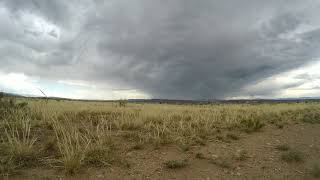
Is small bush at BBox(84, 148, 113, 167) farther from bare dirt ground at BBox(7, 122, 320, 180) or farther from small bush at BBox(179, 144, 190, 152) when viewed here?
small bush at BBox(179, 144, 190, 152)

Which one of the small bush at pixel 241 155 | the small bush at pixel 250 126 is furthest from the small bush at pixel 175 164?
the small bush at pixel 250 126

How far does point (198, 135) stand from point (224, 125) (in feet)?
9.08

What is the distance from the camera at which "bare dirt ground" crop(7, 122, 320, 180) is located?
665cm

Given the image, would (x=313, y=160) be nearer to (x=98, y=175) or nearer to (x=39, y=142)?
(x=98, y=175)

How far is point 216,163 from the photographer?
25.0 ft

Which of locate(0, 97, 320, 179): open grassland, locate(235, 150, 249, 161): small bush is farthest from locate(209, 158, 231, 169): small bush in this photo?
locate(235, 150, 249, 161): small bush

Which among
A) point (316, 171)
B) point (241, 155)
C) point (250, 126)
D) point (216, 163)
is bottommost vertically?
point (316, 171)

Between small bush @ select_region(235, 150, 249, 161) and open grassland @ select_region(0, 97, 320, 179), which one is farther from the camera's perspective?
small bush @ select_region(235, 150, 249, 161)

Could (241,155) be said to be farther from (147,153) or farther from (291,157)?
(147,153)

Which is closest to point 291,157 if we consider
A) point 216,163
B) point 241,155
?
point 241,155

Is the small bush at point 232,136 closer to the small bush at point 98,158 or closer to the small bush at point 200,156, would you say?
the small bush at point 200,156

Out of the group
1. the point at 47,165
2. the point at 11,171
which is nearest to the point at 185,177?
the point at 47,165

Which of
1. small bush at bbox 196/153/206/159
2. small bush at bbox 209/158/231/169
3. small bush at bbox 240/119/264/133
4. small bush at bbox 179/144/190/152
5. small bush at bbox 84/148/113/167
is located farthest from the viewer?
small bush at bbox 240/119/264/133

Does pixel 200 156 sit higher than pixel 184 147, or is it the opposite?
pixel 184 147
